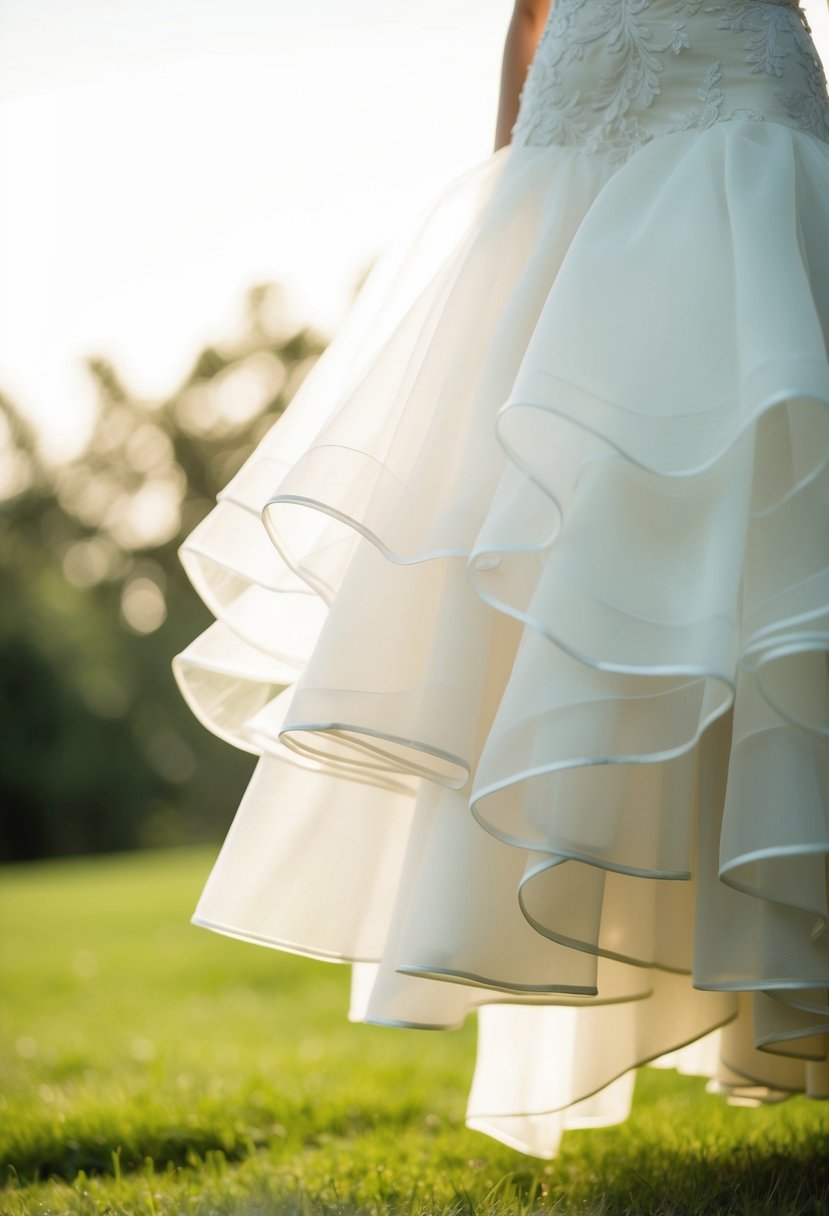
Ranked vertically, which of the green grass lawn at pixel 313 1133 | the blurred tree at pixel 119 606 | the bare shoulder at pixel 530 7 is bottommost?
the blurred tree at pixel 119 606

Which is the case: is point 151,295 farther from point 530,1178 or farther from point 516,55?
A: point 530,1178

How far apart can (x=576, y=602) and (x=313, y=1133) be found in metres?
1.27

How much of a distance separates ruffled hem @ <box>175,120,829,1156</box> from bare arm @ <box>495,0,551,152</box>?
306 millimetres

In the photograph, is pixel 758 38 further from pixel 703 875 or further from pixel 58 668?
pixel 58 668

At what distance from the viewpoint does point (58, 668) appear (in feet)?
57.3

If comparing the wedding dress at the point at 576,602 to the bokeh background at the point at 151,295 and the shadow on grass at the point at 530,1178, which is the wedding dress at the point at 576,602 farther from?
the bokeh background at the point at 151,295

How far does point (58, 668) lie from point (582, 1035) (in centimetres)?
1712

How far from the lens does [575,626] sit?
3.38 feet

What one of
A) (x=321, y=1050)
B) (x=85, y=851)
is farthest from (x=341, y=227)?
(x=321, y=1050)

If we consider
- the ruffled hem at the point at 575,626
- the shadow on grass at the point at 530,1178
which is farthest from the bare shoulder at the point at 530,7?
the shadow on grass at the point at 530,1178

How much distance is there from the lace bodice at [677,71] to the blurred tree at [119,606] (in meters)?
16.9

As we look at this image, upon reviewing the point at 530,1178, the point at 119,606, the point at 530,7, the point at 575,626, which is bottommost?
the point at 119,606

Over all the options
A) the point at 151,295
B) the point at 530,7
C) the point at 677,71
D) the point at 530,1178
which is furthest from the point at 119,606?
the point at 677,71

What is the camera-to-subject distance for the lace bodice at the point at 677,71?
1395 millimetres
